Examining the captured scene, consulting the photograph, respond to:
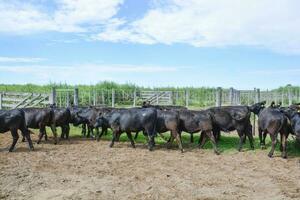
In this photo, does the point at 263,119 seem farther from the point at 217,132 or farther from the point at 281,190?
the point at 281,190

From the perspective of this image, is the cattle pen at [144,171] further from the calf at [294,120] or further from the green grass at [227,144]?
the calf at [294,120]

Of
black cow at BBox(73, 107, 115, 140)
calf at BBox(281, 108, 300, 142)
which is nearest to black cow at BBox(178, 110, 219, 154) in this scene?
calf at BBox(281, 108, 300, 142)

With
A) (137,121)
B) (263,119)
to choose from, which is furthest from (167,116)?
(263,119)

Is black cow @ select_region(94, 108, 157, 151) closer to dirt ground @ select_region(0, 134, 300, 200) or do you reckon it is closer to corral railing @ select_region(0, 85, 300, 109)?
dirt ground @ select_region(0, 134, 300, 200)

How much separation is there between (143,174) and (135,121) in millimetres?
4239

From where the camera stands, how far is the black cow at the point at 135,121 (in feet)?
44.2

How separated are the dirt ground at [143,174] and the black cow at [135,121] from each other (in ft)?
2.32

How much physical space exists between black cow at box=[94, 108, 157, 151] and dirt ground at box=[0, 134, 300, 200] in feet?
2.32

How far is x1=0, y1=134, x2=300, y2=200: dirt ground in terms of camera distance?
26.5ft

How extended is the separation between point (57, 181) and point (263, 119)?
22.5 feet

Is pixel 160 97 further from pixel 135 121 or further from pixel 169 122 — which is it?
pixel 169 122

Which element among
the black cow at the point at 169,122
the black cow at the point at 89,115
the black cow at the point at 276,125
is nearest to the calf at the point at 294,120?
the black cow at the point at 276,125

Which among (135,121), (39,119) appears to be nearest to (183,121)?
(135,121)

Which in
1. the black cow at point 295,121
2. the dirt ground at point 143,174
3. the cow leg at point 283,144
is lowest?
the dirt ground at point 143,174
